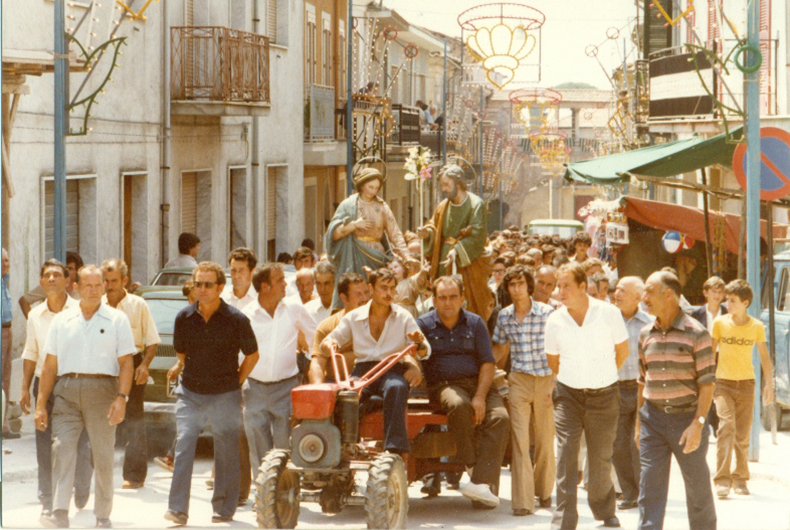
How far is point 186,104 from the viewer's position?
13031 millimetres

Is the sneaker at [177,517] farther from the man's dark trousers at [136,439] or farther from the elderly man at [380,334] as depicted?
the elderly man at [380,334]

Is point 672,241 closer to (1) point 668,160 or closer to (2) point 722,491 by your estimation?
(1) point 668,160

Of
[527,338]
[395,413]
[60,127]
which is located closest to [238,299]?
[395,413]

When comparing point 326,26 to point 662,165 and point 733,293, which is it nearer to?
point 662,165

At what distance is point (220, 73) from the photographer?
1370 cm

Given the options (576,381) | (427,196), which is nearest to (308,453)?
(576,381)

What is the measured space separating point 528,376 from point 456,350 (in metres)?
0.60

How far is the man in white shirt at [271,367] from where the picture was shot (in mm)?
7598

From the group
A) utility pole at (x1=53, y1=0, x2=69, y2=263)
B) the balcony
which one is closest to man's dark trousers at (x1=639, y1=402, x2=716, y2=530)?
utility pole at (x1=53, y1=0, x2=69, y2=263)

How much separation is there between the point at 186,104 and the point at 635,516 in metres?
7.12

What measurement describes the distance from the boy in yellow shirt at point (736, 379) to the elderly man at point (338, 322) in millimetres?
2170

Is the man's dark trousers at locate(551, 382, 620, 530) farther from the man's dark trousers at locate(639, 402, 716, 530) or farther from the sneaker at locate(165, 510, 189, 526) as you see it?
the sneaker at locate(165, 510, 189, 526)

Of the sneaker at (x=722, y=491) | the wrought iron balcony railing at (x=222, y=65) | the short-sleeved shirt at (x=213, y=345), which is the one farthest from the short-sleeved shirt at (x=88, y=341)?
the wrought iron balcony railing at (x=222, y=65)

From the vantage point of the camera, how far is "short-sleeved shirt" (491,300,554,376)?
7832 mm
